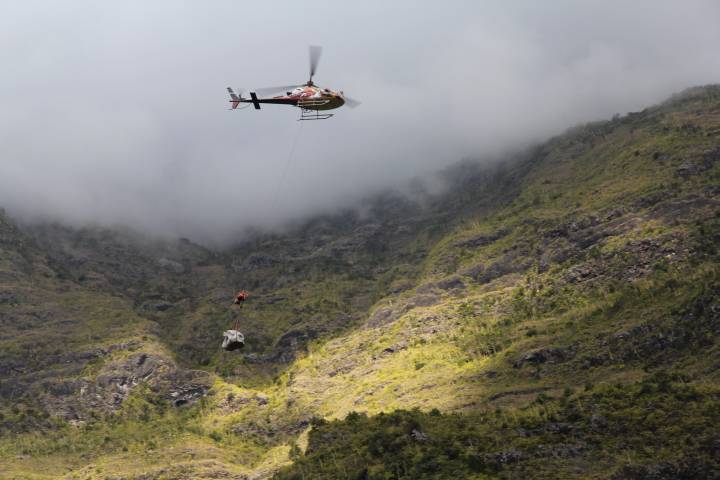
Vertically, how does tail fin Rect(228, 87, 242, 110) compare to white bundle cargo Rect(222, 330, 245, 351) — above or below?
above

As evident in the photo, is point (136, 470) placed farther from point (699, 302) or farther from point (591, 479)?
point (699, 302)

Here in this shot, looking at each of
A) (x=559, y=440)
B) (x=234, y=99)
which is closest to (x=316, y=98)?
(x=234, y=99)

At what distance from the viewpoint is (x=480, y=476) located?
399 feet

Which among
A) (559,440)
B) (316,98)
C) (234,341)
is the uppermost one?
(316,98)

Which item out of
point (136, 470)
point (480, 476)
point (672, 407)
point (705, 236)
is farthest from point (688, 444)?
point (136, 470)

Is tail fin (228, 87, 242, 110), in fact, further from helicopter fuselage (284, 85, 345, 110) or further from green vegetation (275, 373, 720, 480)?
green vegetation (275, 373, 720, 480)

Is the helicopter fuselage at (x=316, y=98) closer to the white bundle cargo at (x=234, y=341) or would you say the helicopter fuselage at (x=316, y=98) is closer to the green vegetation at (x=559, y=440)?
the white bundle cargo at (x=234, y=341)

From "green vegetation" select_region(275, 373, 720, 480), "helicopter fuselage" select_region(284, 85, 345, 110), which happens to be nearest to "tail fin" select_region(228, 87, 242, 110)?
"helicopter fuselage" select_region(284, 85, 345, 110)

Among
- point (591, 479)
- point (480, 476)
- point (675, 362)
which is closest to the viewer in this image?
point (591, 479)

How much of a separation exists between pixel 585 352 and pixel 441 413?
35917mm

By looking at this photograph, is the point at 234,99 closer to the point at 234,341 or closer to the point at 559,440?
the point at 234,341

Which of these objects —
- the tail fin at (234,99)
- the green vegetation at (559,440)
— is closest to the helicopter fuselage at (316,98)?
the tail fin at (234,99)

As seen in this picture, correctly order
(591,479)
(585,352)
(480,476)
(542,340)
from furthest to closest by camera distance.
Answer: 1. (542,340)
2. (585,352)
3. (480,476)
4. (591,479)

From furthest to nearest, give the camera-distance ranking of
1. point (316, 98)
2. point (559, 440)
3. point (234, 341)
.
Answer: point (559, 440), point (316, 98), point (234, 341)
